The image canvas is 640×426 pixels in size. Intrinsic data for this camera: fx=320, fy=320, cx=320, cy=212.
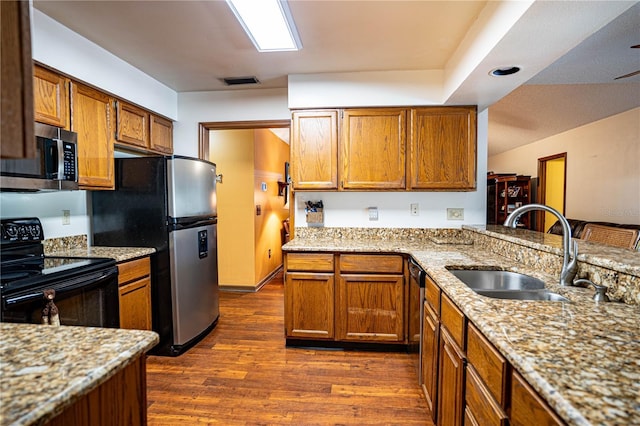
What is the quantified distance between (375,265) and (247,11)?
1901mm

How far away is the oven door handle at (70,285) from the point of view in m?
1.53

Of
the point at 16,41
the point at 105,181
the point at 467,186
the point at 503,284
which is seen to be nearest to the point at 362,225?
the point at 467,186

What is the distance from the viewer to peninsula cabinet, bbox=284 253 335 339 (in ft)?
8.48

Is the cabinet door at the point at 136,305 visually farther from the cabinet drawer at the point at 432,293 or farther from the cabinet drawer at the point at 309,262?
the cabinet drawer at the point at 432,293

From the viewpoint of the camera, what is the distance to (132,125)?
2715mm

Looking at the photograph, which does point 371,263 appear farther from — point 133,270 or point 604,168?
point 604,168

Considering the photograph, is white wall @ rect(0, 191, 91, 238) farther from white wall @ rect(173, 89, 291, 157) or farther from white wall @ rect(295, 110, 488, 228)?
white wall @ rect(295, 110, 488, 228)

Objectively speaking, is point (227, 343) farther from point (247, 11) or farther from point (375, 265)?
point (247, 11)

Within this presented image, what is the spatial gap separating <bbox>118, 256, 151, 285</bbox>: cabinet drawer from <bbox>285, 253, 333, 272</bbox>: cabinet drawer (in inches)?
42.5

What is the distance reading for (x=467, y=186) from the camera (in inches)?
108

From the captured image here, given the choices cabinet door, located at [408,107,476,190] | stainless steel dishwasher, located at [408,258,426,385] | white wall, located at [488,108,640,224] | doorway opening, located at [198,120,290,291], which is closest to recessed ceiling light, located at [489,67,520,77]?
cabinet door, located at [408,107,476,190]

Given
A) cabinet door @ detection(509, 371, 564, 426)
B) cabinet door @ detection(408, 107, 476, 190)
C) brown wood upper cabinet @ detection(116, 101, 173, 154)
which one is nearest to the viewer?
cabinet door @ detection(509, 371, 564, 426)

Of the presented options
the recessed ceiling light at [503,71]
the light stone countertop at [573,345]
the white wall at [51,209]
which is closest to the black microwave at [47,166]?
the white wall at [51,209]

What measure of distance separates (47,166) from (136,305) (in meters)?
1.10
